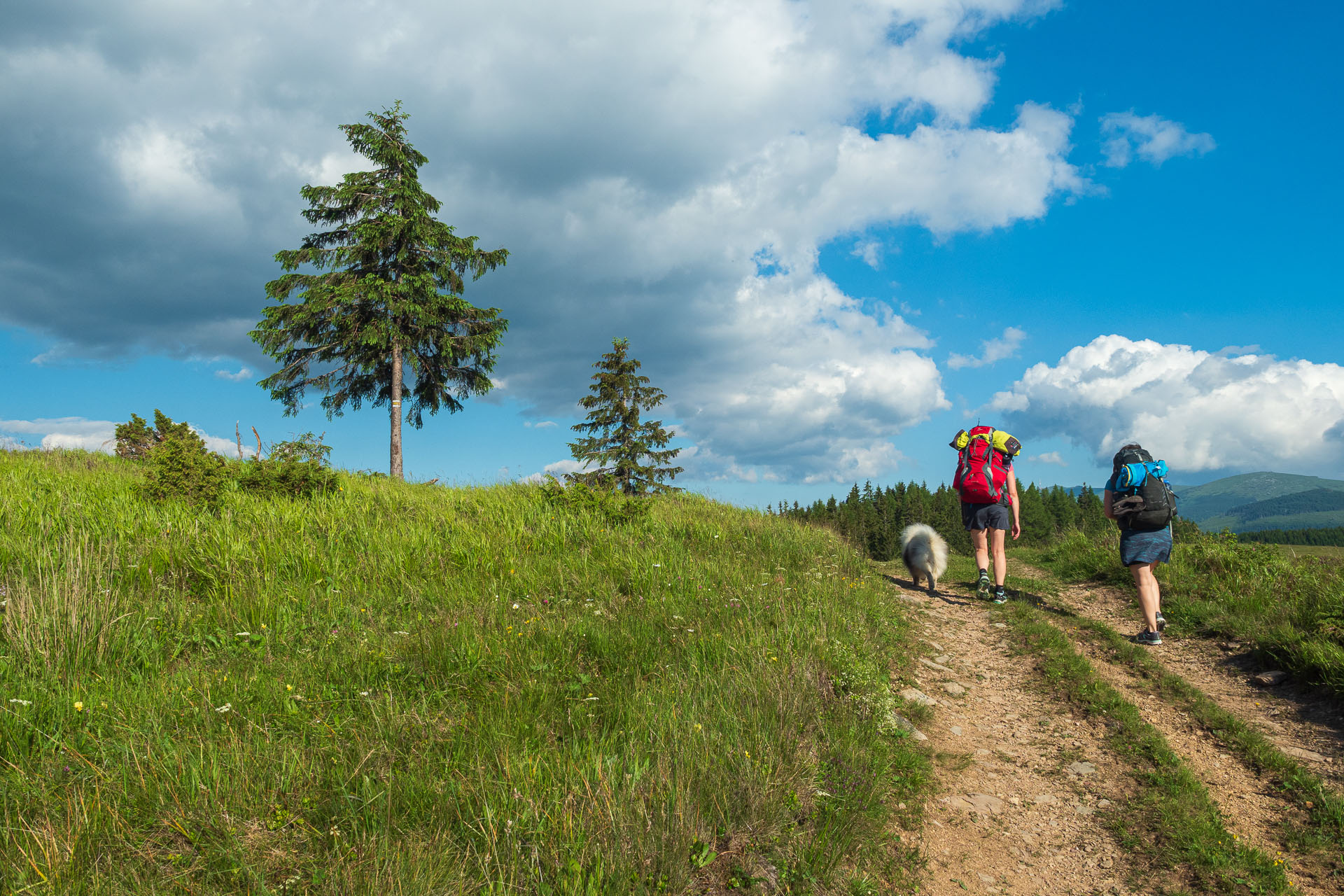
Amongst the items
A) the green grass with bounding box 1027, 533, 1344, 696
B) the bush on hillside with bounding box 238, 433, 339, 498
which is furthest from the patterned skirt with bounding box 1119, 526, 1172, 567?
the bush on hillside with bounding box 238, 433, 339, 498

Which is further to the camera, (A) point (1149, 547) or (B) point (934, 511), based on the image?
(B) point (934, 511)

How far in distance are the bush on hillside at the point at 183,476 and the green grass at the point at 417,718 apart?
85 cm

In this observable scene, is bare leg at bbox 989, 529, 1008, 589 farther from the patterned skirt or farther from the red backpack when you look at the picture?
the patterned skirt

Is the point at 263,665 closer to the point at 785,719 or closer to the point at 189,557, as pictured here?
the point at 189,557

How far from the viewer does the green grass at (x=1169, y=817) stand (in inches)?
126

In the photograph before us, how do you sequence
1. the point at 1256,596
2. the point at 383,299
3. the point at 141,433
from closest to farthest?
the point at 1256,596 → the point at 141,433 → the point at 383,299

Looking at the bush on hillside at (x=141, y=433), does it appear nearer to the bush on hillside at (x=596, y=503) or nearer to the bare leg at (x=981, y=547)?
the bush on hillside at (x=596, y=503)

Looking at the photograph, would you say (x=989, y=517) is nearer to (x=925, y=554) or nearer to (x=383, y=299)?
(x=925, y=554)

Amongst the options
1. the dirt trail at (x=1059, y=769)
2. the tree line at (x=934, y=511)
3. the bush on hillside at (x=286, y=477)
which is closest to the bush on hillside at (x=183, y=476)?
Answer: the bush on hillside at (x=286, y=477)

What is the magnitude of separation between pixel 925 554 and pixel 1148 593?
125 inches

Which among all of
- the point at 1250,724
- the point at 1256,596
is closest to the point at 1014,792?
the point at 1250,724

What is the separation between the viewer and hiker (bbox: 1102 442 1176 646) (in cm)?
748

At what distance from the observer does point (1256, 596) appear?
775cm

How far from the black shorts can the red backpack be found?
0.12 meters
